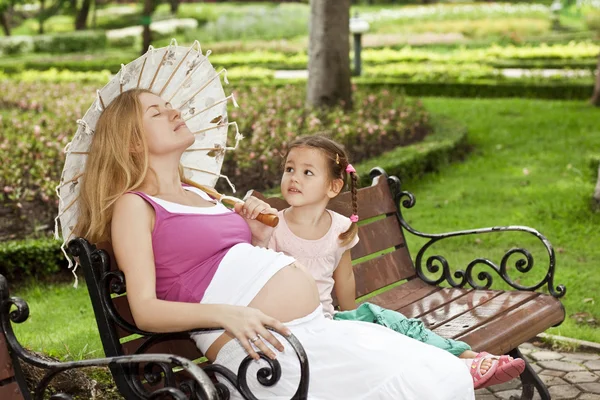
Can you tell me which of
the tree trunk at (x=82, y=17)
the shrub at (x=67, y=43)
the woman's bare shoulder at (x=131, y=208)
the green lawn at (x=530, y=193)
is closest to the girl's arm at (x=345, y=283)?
the woman's bare shoulder at (x=131, y=208)

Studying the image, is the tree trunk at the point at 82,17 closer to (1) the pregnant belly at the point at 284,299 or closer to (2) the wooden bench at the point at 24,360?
(1) the pregnant belly at the point at 284,299

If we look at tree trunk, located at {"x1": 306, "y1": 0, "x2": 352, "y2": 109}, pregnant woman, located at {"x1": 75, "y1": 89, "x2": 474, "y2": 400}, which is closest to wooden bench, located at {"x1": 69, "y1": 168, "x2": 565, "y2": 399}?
pregnant woman, located at {"x1": 75, "y1": 89, "x2": 474, "y2": 400}

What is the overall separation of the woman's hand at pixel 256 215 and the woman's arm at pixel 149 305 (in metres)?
0.46

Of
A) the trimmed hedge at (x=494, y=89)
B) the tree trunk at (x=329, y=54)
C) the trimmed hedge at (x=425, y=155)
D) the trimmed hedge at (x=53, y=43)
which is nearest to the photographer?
the trimmed hedge at (x=425, y=155)

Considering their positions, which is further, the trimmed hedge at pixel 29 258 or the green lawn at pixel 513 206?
the trimmed hedge at pixel 29 258

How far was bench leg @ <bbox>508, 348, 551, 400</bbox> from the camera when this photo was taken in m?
3.94

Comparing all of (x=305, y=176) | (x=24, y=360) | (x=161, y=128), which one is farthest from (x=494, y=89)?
(x=24, y=360)

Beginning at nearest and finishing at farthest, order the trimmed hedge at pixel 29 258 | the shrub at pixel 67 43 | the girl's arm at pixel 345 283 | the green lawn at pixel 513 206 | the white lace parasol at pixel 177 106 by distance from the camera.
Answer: the white lace parasol at pixel 177 106
the girl's arm at pixel 345 283
the green lawn at pixel 513 206
the trimmed hedge at pixel 29 258
the shrub at pixel 67 43

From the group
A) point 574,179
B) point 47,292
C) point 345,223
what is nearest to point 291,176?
point 345,223

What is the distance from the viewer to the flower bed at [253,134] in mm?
7352

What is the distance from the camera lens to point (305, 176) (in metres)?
3.33

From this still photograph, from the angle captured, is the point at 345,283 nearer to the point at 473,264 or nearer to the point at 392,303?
the point at 392,303

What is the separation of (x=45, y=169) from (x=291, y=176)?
15.2ft

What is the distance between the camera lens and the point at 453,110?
13391 millimetres
